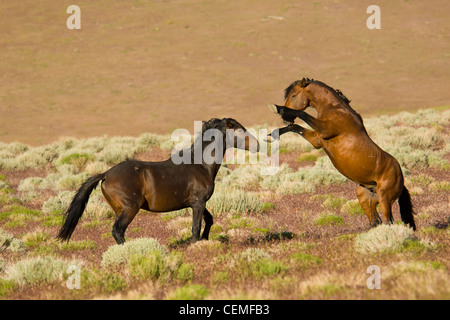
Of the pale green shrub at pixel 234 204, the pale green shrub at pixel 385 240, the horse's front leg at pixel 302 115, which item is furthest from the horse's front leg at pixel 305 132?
the pale green shrub at pixel 234 204

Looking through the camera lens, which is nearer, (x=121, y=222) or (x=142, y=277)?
(x=142, y=277)

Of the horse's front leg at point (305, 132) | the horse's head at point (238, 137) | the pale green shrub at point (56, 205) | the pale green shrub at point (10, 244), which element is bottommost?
the pale green shrub at point (56, 205)

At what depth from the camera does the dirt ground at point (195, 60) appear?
54562 mm

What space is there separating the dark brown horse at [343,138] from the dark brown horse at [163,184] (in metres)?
1.24

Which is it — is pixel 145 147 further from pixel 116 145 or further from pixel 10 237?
pixel 10 237

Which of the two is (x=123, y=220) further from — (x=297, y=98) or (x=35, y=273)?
(x=297, y=98)

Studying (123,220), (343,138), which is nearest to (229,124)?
(343,138)

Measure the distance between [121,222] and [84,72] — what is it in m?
63.2

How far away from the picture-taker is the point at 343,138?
782 centimetres

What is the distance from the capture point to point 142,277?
661cm

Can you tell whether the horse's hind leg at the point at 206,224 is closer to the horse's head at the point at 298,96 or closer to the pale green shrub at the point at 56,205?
the horse's head at the point at 298,96

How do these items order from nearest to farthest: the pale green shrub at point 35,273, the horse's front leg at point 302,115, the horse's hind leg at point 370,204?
the pale green shrub at point 35,273
the horse's front leg at point 302,115
the horse's hind leg at point 370,204

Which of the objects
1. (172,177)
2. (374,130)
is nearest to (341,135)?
(172,177)

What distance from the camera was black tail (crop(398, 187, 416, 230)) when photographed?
8.45 meters
